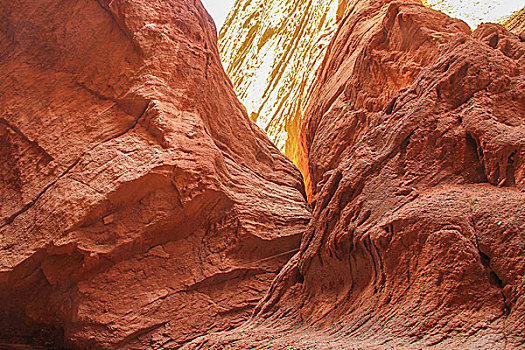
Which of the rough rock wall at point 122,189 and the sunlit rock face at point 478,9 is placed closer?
the rough rock wall at point 122,189

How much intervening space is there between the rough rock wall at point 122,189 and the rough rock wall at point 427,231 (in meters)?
1.05

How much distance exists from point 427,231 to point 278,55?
12248mm

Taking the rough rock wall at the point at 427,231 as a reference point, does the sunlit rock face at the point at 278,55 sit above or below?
above

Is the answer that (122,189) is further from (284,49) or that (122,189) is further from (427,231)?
(284,49)

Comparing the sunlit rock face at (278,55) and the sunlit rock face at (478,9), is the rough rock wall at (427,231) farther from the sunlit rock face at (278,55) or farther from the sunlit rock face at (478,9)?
the sunlit rock face at (278,55)

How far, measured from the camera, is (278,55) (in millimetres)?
14867

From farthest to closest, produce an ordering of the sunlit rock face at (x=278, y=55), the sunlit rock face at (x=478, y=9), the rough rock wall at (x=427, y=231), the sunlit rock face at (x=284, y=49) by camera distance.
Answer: the sunlit rock face at (x=278, y=55) → the sunlit rock face at (x=284, y=49) → the sunlit rock face at (x=478, y=9) → the rough rock wall at (x=427, y=231)

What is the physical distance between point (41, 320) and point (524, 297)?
5170mm

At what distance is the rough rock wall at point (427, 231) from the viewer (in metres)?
3.11

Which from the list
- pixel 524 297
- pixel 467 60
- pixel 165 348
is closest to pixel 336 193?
pixel 467 60

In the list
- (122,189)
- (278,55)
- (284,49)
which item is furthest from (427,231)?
(278,55)

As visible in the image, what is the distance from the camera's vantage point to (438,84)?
4.62 meters

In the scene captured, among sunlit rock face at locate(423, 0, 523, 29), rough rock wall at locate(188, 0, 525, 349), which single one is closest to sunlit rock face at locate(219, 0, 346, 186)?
sunlit rock face at locate(423, 0, 523, 29)

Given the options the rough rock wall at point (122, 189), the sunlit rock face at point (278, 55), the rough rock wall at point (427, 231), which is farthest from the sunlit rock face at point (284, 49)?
the rough rock wall at point (427, 231)
